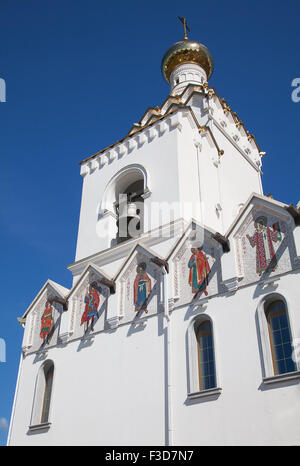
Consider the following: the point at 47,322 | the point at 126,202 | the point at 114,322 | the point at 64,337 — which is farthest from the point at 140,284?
the point at 126,202

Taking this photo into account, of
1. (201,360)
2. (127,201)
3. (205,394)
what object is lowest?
(205,394)

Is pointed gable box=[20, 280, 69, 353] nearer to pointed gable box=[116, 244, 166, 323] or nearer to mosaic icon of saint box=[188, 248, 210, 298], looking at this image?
pointed gable box=[116, 244, 166, 323]

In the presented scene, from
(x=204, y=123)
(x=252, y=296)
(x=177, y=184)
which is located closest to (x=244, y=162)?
(x=204, y=123)

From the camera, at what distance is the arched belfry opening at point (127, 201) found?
17.5 meters

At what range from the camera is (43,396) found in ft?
44.7

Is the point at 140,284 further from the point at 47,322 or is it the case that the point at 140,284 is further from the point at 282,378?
the point at 282,378

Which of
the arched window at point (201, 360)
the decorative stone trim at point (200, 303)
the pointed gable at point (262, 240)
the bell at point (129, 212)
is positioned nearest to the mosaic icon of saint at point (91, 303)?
the decorative stone trim at point (200, 303)

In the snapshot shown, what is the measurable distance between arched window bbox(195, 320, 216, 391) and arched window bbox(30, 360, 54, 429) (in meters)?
4.59

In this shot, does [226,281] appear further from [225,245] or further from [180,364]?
[180,364]

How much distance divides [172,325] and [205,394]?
198 centimetres

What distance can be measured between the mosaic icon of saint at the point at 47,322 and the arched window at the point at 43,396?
0.86m

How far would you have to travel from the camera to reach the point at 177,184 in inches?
643

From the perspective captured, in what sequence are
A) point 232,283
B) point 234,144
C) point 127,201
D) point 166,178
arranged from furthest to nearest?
1. point 234,144
2. point 127,201
3. point 166,178
4. point 232,283

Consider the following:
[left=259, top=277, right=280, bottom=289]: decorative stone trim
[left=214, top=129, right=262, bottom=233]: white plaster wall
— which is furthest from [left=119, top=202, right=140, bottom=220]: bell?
[left=259, top=277, right=280, bottom=289]: decorative stone trim
